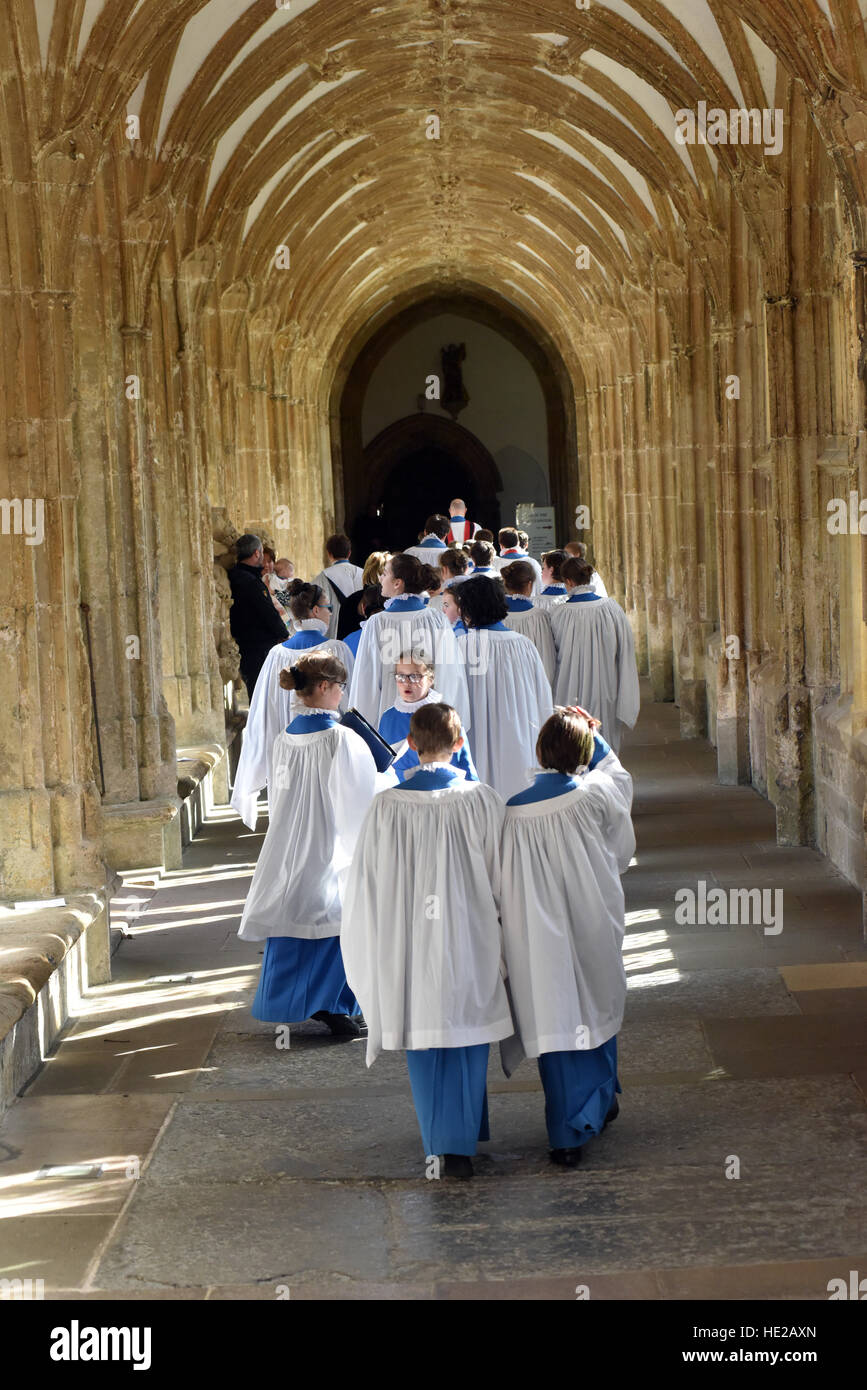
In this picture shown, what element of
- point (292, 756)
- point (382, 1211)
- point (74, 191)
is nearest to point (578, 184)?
point (74, 191)

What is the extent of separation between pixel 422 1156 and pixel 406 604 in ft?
12.1

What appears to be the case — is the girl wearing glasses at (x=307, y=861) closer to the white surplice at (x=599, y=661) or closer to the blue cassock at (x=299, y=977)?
the blue cassock at (x=299, y=977)

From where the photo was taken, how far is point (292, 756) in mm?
6320

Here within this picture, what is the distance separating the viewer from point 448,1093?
15.9 ft

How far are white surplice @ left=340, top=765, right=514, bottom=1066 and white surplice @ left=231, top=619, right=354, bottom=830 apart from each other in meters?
2.31

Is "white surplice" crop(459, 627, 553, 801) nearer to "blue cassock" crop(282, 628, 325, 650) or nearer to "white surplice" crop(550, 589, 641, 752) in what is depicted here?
"blue cassock" crop(282, 628, 325, 650)

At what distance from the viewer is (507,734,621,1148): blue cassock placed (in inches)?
192

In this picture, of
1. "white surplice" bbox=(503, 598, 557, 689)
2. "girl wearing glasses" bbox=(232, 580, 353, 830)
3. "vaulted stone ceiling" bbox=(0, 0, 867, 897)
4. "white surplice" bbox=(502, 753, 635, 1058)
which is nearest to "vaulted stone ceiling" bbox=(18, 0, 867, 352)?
"vaulted stone ceiling" bbox=(0, 0, 867, 897)

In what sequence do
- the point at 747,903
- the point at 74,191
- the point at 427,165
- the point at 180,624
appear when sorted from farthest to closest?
the point at 427,165, the point at 180,624, the point at 747,903, the point at 74,191

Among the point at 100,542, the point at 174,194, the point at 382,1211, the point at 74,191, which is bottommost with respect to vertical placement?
the point at 382,1211

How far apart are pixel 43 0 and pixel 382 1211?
Answer: 215 inches

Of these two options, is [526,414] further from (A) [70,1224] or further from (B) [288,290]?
(A) [70,1224]

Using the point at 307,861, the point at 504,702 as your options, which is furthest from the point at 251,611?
the point at 307,861

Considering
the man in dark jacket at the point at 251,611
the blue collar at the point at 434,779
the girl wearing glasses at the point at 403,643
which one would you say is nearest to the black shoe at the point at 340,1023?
the blue collar at the point at 434,779
